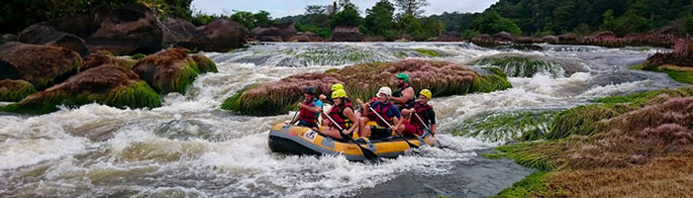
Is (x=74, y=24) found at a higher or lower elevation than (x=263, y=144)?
higher

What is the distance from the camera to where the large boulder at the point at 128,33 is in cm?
2286

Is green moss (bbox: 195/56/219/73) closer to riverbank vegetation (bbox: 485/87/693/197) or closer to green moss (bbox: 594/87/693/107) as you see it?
riverbank vegetation (bbox: 485/87/693/197)

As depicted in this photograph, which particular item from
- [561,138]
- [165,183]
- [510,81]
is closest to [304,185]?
[165,183]

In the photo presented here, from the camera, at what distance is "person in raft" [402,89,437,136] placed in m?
9.21

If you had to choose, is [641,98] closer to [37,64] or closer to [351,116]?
[351,116]

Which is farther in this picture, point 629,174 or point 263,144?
point 263,144

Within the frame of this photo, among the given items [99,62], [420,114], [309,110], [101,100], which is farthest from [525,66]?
[99,62]

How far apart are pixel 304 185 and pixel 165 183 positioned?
5.90 feet

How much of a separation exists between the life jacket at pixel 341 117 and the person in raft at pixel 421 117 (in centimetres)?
98

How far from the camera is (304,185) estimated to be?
22.8ft

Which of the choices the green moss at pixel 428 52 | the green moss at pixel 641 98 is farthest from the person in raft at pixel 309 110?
the green moss at pixel 428 52

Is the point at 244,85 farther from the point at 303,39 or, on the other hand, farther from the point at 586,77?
the point at 303,39

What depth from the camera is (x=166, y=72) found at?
15602 mm

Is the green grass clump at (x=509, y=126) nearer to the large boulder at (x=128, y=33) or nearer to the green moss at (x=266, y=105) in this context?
the green moss at (x=266, y=105)
